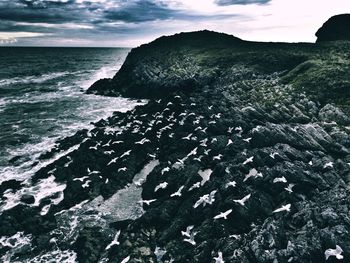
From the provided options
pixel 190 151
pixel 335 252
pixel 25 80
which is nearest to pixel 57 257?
pixel 190 151

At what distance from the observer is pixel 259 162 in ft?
105

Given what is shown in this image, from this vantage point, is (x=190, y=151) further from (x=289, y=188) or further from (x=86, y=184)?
(x=289, y=188)

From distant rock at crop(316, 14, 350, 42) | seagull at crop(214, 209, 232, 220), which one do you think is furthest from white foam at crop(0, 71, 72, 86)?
seagull at crop(214, 209, 232, 220)

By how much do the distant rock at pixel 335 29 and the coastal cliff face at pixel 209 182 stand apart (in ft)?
118

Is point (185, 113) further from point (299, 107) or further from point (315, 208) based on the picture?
point (315, 208)

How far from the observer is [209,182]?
30.3m

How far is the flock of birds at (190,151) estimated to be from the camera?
86.0 feet

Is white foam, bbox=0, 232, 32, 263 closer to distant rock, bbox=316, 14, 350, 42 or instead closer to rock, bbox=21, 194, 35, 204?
rock, bbox=21, 194, 35, 204

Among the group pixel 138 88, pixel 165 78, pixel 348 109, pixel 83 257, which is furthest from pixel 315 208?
pixel 138 88

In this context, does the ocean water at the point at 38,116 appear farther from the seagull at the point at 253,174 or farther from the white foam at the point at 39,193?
the seagull at the point at 253,174

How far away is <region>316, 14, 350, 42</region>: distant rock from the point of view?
3488 inches

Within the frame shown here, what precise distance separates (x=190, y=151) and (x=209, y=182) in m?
7.88

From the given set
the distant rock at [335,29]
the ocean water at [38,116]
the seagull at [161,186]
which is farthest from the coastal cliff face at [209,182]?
the distant rock at [335,29]

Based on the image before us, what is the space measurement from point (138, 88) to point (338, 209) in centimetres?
5894
